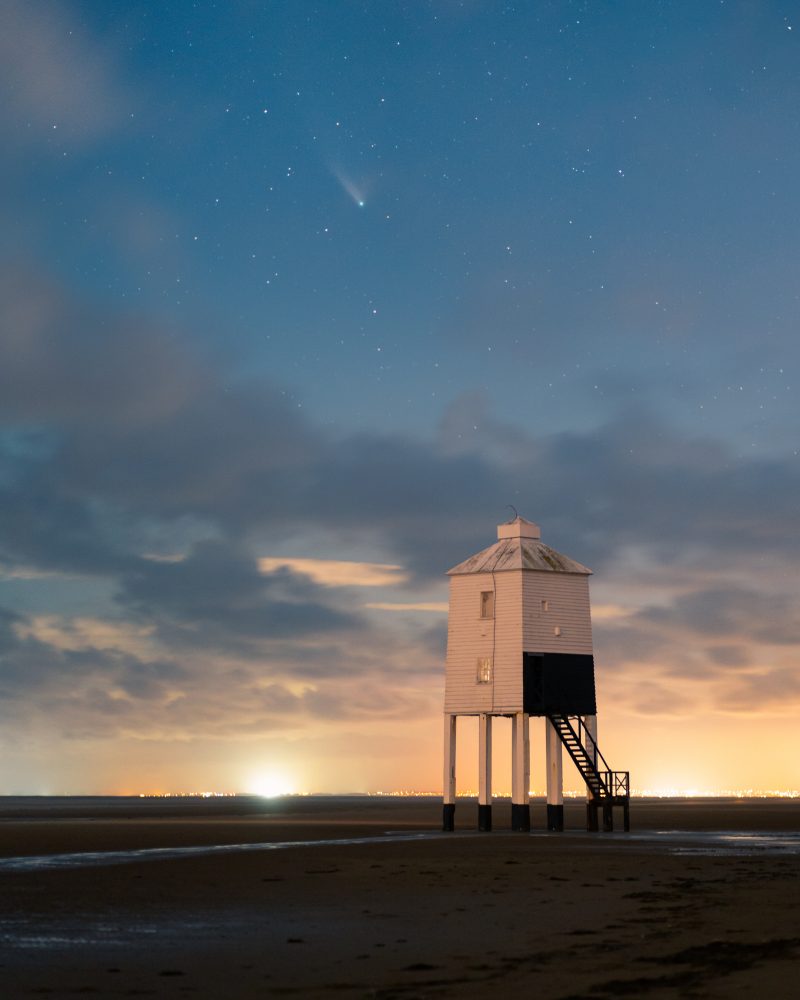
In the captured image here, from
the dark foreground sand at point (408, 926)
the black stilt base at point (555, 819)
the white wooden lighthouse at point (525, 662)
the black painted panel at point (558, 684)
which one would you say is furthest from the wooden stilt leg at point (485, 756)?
the dark foreground sand at point (408, 926)

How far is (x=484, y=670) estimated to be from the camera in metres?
50.6

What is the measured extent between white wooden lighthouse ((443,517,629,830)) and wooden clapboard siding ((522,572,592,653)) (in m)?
0.04

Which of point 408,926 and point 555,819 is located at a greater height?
point 555,819

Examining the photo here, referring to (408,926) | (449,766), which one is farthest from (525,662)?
(408,926)

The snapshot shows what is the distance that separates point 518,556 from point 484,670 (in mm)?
4293

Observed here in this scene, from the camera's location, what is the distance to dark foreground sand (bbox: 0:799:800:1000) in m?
14.2

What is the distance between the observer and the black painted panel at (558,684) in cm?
4959

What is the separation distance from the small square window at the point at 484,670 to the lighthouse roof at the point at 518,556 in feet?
10.5

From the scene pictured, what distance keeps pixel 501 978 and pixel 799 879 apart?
13.2 meters

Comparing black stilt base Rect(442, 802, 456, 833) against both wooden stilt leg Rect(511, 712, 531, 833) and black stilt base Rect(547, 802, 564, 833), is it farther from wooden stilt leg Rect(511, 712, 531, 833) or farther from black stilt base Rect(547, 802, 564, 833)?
black stilt base Rect(547, 802, 564, 833)

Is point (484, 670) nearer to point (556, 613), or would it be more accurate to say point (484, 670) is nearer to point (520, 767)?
point (556, 613)

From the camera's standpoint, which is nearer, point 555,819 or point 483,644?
point 483,644

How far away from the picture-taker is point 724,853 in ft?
113

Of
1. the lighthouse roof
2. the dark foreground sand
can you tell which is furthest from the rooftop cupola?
the dark foreground sand
